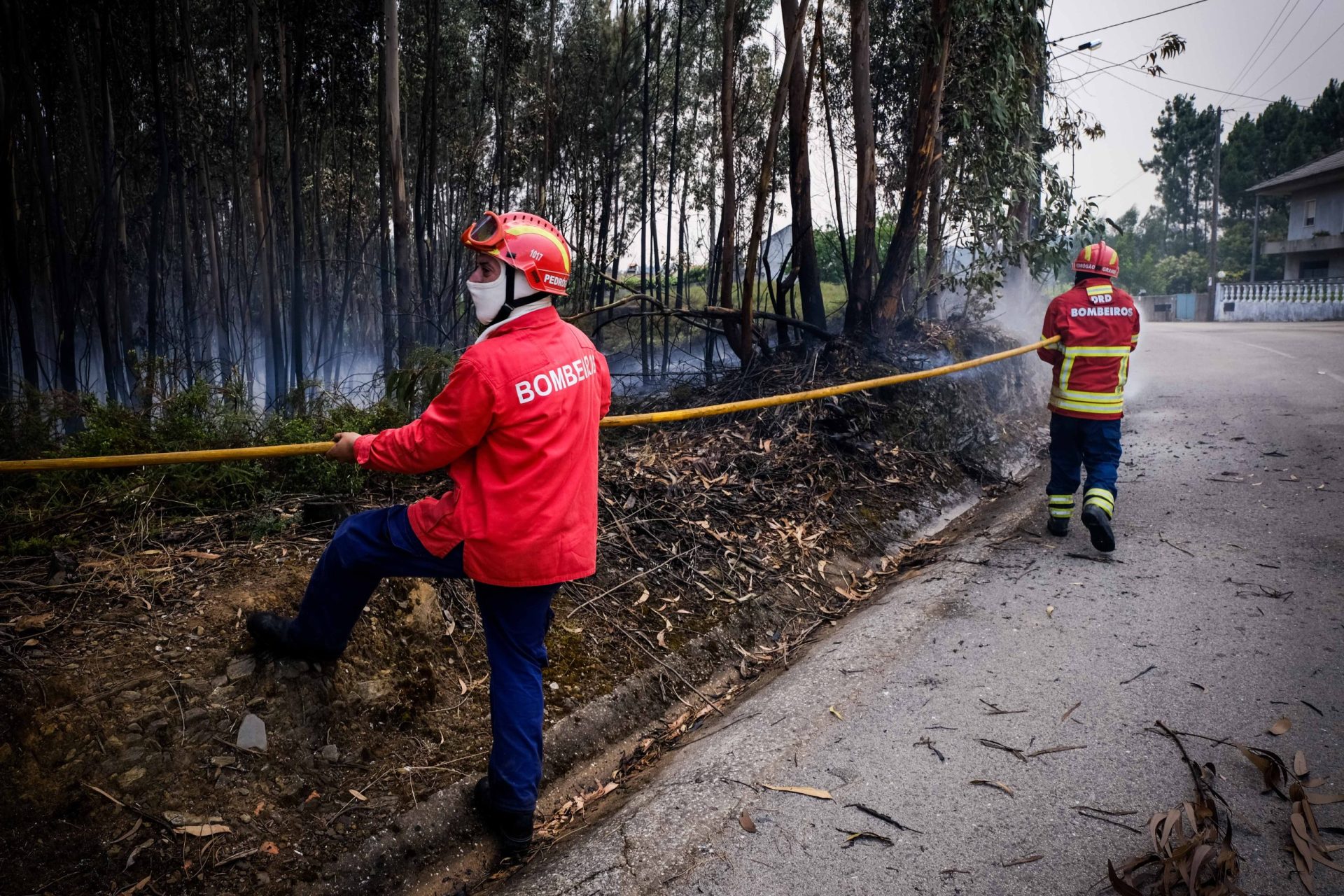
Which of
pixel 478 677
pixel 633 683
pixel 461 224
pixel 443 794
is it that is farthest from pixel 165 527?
pixel 461 224

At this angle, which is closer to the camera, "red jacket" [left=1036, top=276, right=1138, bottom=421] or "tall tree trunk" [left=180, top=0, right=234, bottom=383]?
"red jacket" [left=1036, top=276, right=1138, bottom=421]

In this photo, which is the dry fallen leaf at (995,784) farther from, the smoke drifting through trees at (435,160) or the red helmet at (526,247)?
the smoke drifting through trees at (435,160)

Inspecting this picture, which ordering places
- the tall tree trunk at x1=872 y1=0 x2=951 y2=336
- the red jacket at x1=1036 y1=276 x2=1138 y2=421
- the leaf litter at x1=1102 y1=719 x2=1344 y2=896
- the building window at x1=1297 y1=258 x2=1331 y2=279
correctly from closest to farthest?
the leaf litter at x1=1102 y1=719 x2=1344 y2=896, the red jacket at x1=1036 y1=276 x2=1138 y2=421, the tall tree trunk at x1=872 y1=0 x2=951 y2=336, the building window at x1=1297 y1=258 x2=1331 y2=279

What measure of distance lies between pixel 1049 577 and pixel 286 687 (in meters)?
4.15

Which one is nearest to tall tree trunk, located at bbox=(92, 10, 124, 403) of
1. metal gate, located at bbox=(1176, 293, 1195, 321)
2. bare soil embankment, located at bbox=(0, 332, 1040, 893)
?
bare soil embankment, located at bbox=(0, 332, 1040, 893)

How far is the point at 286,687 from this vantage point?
11.0ft

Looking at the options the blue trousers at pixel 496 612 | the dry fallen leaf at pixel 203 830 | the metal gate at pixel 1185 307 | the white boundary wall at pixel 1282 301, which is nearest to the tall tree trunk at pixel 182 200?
the blue trousers at pixel 496 612

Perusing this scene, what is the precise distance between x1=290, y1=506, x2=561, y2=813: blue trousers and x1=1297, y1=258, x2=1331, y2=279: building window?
46.3m

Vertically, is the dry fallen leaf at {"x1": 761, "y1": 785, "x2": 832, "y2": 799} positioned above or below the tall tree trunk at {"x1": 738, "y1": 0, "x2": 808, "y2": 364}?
below

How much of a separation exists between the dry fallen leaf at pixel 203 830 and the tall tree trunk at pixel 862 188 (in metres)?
7.35

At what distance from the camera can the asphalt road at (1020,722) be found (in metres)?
2.83

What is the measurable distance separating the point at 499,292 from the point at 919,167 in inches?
269

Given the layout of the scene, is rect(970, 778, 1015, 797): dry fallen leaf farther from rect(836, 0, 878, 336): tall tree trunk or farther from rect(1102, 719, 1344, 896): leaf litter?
rect(836, 0, 878, 336): tall tree trunk

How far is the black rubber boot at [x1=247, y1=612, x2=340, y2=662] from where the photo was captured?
335 cm
